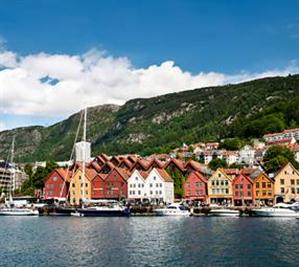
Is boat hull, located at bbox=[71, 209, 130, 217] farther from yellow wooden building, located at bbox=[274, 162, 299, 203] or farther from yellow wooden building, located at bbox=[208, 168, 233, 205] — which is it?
yellow wooden building, located at bbox=[274, 162, 299, 203]

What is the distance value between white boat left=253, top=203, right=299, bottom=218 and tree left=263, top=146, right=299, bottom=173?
3582cm

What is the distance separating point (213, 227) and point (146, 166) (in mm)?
67053

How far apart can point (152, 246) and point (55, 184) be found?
86105 mm

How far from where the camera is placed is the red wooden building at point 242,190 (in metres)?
121

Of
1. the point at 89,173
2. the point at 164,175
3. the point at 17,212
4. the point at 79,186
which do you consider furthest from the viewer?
the point at 89,173

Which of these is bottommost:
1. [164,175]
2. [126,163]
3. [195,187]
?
[195,187]

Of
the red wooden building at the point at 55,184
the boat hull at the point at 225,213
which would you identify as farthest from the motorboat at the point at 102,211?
the red wooden building at the point at 55,184

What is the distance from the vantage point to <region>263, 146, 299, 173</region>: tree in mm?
137375

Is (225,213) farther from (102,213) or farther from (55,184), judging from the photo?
(55,184)

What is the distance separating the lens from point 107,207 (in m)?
105

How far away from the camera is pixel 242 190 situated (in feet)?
400

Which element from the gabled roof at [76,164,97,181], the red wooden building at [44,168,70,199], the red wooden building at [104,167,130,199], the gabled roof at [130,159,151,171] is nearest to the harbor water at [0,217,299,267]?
the red wooden building at [104,167,130,199]

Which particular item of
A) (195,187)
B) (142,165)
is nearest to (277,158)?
(195,187)

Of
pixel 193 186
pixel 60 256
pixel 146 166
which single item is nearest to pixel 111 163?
pixel 146 166
